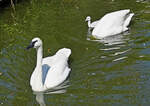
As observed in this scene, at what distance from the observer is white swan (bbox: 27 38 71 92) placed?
28.1 feet

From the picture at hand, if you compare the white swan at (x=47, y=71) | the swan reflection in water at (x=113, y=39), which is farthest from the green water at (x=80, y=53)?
the white swan at (x=47, y=71)

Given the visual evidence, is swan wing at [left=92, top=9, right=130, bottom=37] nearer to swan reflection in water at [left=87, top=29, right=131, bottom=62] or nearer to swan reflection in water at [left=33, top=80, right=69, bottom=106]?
swan reflection in water at [left=87, top=29, right=131, bottom=62]

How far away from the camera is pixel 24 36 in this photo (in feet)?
39.7

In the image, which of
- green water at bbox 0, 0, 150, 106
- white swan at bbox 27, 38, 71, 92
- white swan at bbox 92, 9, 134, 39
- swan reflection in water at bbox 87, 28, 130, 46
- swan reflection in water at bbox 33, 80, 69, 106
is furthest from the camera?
white swan at bbox 92, 9, 134, 39

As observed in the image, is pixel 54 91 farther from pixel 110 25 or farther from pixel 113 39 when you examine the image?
pixel 110 25

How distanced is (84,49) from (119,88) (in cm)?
279

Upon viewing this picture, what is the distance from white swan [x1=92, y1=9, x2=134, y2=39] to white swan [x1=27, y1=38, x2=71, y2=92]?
2.57m

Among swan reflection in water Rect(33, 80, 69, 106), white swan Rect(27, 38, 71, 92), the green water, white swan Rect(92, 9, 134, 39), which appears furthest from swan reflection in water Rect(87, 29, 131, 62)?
swan reflection in water Rect(33, 80, 69, 106)

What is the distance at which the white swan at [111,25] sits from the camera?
1179cm

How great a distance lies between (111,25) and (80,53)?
213 centimetres

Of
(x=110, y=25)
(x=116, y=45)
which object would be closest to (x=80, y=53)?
(x=116, y=45)

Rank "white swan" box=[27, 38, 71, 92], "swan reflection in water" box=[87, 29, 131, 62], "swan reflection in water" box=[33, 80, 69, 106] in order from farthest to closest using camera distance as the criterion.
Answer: "swan reflection in water" box=[87, 29, 131, 62] → "white swan" box=[27, 38, 71, 92] → "swan reflection in water" box=[33, 80, 69, 106]

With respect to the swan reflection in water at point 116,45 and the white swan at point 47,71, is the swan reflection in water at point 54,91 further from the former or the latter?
the swan reflection in water at point 116,45

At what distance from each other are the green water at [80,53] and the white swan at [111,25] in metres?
0.28
